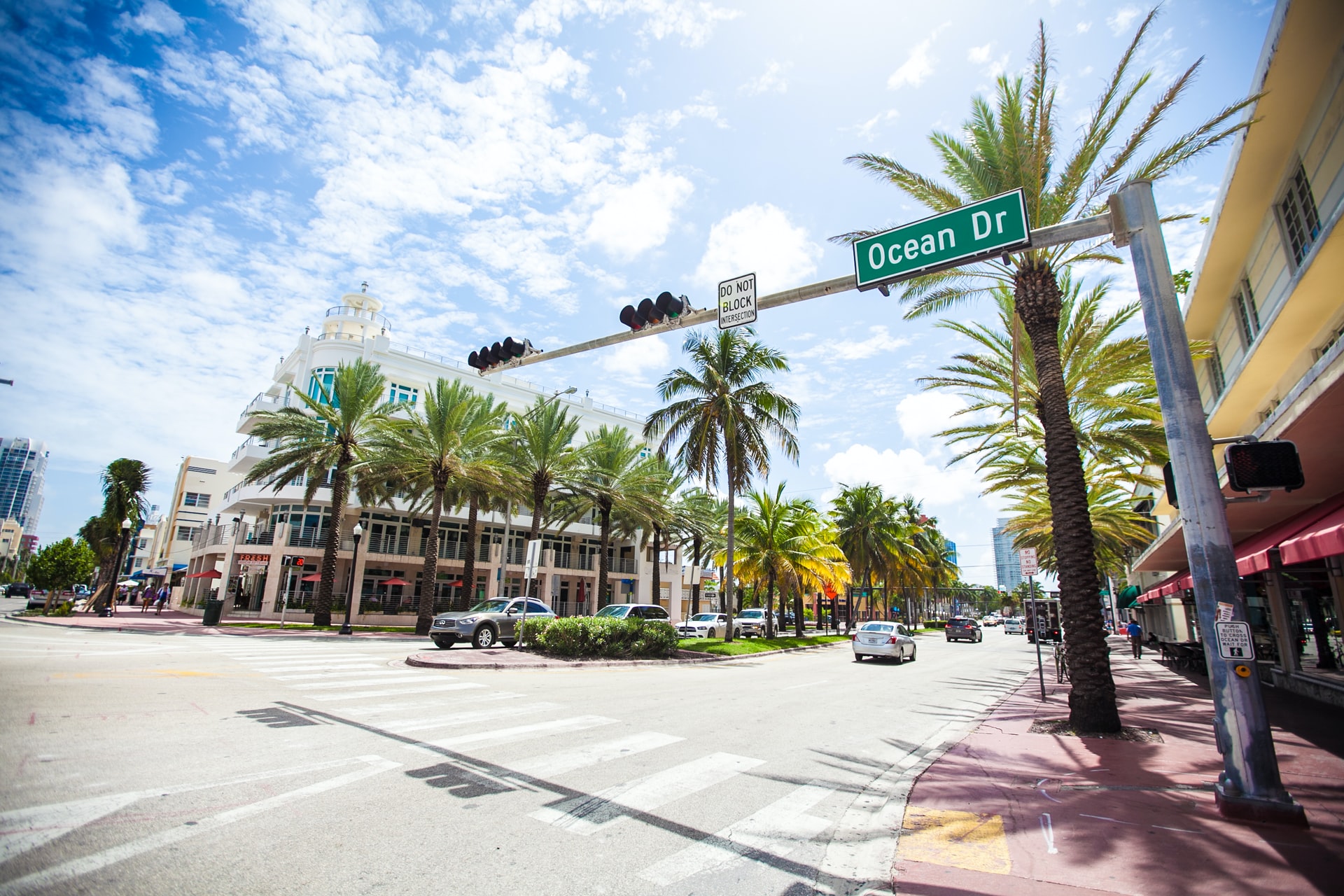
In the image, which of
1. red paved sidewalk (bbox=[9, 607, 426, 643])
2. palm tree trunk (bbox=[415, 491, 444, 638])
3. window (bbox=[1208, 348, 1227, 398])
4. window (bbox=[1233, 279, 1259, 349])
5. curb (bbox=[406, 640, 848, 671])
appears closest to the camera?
curb (bbox=[406, 640, 848, 671])

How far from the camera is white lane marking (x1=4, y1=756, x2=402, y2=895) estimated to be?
3.49 meters

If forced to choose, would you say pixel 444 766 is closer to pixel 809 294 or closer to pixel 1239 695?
pixel 809 294

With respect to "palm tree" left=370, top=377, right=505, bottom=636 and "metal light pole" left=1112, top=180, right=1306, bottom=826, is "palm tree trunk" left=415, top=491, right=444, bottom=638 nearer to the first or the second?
Answer: "palm tree" left=370, top=377, right=505, bottom=636

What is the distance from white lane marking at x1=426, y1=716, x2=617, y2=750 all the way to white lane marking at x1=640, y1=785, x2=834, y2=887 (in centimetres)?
339

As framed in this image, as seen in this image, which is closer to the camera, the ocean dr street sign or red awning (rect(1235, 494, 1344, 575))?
the ocean dr street sign

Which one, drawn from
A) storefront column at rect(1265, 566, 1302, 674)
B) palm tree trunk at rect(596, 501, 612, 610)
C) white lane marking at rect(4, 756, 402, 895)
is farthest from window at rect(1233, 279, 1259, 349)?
palm tree trunk at rect(596, 501, 612, 610)

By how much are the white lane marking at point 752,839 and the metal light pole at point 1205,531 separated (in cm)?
336

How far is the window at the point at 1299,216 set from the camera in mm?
11734

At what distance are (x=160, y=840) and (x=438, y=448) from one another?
88.5 ft

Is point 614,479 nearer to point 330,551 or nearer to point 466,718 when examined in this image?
point 330,551

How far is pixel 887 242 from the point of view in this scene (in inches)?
255

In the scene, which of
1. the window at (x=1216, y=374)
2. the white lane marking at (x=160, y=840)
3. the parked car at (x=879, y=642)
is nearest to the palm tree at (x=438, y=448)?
the parked car at (x=879, y=642)

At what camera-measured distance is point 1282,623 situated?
14945mm

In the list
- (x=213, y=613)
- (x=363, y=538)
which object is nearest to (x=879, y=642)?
(x=213, y=613)
